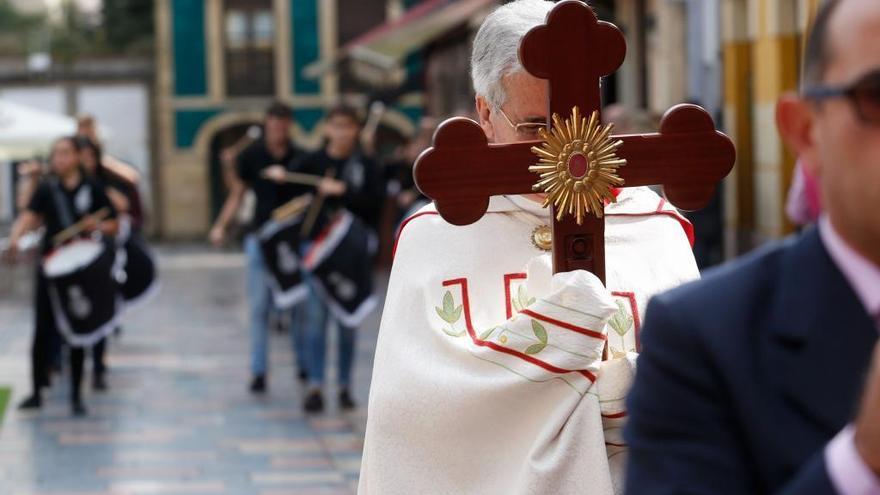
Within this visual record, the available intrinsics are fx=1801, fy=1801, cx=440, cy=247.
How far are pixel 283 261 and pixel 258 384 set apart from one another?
788mm

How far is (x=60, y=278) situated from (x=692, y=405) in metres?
9.43

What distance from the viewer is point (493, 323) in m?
3.06

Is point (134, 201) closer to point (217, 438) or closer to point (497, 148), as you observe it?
point (217, 438)

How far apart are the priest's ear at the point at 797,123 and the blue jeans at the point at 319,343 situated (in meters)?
8.69

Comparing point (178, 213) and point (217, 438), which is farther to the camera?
point (178, 213)

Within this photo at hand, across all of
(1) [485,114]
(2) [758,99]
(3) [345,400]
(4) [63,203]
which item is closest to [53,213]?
(4) [63,203]

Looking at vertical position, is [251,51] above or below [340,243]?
above

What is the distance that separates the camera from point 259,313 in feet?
36.6

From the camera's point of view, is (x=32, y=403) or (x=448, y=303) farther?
(x=32, y=403)

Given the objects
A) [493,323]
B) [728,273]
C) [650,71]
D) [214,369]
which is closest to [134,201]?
[214,369]

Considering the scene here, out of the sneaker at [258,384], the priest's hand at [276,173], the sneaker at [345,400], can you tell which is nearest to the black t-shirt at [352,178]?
the priest's hand at [276,173]

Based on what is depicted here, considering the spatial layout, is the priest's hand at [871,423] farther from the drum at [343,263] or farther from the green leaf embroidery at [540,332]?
the drum at [343,263]

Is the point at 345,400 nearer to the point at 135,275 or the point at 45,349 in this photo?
the point at 45,349

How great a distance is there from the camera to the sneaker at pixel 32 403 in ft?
34.3
